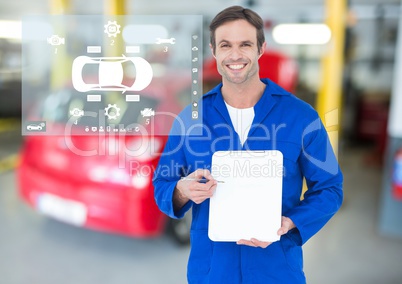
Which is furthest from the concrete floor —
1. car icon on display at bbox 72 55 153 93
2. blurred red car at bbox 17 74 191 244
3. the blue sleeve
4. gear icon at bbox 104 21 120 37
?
gear icon at bbox 104 21 120 37

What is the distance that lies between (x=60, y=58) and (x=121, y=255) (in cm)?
129

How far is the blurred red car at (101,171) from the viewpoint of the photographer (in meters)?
1.32

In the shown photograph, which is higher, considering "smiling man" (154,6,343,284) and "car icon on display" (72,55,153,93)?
"car icon on display" (72,55,153,93)

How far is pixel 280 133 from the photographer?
1.03m

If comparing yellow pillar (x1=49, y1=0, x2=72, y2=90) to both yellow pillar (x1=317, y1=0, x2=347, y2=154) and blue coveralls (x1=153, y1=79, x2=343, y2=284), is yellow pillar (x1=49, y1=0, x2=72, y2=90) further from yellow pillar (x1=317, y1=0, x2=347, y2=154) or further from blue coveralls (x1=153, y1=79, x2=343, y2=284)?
yellow pillar (x1=317, y1=0, x2=347, y2=154)

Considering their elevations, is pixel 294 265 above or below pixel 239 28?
below

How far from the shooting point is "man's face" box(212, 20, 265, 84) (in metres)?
0.98

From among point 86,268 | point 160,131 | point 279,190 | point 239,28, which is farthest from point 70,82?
point 86,268

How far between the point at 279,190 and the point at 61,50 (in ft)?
2.47

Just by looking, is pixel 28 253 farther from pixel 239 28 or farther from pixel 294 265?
pixel 239 28

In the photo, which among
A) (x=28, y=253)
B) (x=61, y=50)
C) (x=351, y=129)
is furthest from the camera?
(x=351, y=129)
